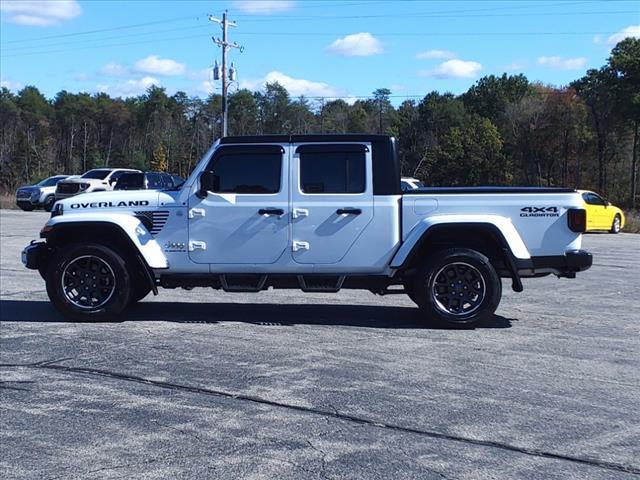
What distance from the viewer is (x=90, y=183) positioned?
31281mm

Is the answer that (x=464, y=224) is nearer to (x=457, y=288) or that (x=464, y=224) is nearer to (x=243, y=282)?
(x=457, y=288)

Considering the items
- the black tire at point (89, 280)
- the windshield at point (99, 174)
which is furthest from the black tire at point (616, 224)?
the black tire at point (89, 280)

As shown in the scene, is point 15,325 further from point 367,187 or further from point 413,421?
point 413,421

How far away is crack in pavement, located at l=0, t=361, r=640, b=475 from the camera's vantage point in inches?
176

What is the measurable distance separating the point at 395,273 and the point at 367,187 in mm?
1008

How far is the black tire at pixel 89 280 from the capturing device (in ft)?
27.7

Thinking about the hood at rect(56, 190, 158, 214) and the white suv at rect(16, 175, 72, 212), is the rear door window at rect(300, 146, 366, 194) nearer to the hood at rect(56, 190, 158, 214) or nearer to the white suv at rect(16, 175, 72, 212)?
the hood at rect(56, 190, 158, 214)

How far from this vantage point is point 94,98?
11625cm

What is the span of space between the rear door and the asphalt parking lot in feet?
3.02

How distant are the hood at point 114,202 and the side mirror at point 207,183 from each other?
0.56 meters

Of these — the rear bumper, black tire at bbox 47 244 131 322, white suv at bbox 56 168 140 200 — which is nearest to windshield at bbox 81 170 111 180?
white suv at bbox 56 168 140 200

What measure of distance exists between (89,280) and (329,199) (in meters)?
2.91

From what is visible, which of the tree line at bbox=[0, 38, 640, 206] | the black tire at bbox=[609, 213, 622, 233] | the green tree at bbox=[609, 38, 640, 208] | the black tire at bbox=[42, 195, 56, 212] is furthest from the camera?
the tree line at bbox=[0, 38, 640, 206]

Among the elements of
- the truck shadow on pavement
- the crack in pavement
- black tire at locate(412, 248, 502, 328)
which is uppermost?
black tire at locate(412, 248, 502, 328)
